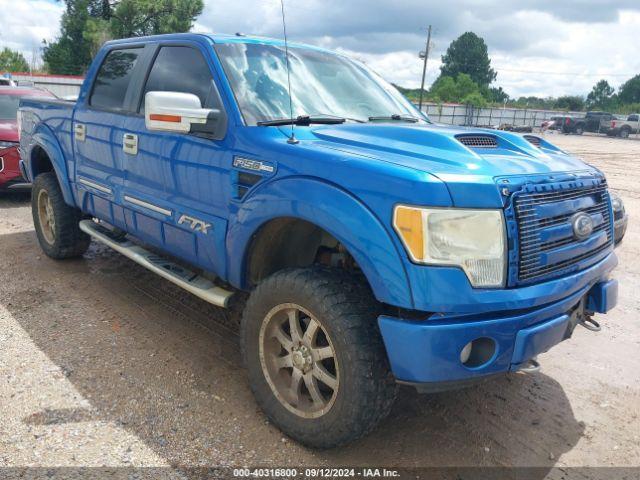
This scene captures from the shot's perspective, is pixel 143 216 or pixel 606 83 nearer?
pixel 143 216

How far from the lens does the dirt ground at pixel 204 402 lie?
2.71 m

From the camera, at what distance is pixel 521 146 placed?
2963 mm

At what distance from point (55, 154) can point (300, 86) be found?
276cm

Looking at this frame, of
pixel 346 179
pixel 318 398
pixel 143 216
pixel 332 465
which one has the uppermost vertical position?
pixel 346 179

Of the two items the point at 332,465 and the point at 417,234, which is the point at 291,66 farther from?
the point at 332,465

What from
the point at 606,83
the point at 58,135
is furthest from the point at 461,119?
the point at 606,83

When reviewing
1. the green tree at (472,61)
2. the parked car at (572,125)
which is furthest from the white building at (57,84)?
the green tree at (472,61)

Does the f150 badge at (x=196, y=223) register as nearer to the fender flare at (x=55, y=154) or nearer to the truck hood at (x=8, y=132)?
the fender flare at (x=55, y=154)

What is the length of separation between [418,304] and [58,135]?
4.07 m

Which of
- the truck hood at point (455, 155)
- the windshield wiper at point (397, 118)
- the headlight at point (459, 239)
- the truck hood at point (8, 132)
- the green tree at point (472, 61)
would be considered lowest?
the truck hood at point (8, 132)

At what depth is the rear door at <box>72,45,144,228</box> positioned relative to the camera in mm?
4125

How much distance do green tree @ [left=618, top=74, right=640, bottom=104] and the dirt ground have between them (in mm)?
114490

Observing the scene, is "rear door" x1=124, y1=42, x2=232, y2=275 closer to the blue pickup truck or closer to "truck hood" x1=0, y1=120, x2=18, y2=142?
the blue pickup truck

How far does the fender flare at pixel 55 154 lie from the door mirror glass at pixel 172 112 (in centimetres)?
233
